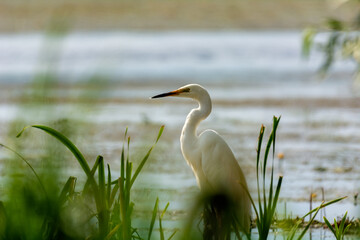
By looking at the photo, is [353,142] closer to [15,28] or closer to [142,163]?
[142,163]

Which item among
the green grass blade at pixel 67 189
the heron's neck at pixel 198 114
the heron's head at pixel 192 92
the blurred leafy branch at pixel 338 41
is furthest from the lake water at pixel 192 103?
the blurred leafy branch at pixel 338 41

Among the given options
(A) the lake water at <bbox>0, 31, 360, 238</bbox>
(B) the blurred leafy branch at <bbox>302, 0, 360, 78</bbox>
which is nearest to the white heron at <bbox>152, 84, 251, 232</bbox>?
(A) the lake water at <bbox>0, 31, 360, 238</bbox>

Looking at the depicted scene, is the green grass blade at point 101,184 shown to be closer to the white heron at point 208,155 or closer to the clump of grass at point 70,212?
the clump of grass at point 70,212

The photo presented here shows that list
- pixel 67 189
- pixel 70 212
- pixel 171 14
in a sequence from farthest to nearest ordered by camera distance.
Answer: pixel 171 14 → pixel 67 189 → pixel 70 212

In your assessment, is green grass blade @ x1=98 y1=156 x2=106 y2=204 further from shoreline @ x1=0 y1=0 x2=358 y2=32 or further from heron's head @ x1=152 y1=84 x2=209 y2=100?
shoreline @ x1=0 y1=0 x2=358 y2=32

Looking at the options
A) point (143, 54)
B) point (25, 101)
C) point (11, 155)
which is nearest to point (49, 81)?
point (25, 101)

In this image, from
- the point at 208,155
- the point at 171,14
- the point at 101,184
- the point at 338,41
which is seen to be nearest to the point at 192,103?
the point at 338,41

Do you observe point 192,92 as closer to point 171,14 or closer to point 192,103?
point 192,103

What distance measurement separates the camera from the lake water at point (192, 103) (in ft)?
6.68

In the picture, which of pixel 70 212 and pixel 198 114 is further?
pixel 198 114

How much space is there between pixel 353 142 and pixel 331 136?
372 millimetres

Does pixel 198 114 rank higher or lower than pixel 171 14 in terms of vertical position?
lower

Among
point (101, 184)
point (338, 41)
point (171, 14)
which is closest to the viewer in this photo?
point (101, 184)

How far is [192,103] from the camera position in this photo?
10.1 meters
